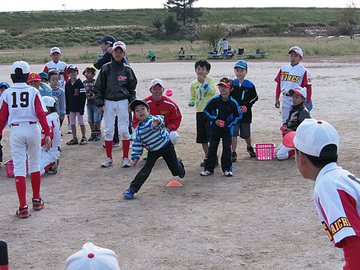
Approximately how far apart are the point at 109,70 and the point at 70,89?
2.55 meters

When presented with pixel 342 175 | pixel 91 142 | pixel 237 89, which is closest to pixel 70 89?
pixel 91 142

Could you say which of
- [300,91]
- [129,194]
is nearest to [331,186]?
[129,194]

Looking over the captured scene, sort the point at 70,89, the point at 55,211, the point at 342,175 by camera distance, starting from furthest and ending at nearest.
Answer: the point at 70,89 < the point at 55,211 < the point at 342,175

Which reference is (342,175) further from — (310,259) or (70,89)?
(70,89)

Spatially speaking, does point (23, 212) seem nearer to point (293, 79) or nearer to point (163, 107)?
point (163, 107)

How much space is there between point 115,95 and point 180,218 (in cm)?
377

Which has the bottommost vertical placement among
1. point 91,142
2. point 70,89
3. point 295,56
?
point 91,142

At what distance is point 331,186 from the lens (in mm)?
3023

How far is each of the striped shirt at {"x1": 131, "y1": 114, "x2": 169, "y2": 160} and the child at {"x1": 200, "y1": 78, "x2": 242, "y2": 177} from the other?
1.18 m

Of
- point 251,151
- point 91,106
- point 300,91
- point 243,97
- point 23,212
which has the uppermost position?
point 300,91

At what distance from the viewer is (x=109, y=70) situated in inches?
386

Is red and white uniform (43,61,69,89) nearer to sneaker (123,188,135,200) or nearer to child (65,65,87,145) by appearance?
child (65,65,87,145)

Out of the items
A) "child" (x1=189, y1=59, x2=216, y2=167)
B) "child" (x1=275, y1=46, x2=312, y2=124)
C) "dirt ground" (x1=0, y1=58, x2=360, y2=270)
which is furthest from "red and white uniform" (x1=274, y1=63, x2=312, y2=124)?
"child" (x1=189, y1=59, x2=216, y2=167)

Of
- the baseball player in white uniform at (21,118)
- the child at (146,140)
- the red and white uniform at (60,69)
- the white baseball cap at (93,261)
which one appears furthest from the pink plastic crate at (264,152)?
the white baseball cap at (93,261)
